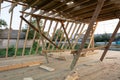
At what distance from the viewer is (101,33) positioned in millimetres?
13977

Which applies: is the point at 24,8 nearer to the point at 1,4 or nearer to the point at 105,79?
the point at 1,4

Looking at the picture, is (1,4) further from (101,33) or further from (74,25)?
(101,33)

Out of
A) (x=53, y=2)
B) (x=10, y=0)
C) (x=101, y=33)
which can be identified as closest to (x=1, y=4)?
(x=10, y=0)

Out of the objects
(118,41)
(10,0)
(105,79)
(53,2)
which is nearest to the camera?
(105,79)

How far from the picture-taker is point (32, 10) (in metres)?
5.00

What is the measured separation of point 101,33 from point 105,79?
11925 millimetres

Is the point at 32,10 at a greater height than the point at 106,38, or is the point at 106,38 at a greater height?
the point at 32,10

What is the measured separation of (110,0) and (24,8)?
3.18 m

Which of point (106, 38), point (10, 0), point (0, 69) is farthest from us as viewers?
point (106, 38)

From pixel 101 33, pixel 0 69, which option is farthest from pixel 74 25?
pixel 101 33

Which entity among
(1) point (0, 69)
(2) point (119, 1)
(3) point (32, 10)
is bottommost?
(1) point (0, 69)

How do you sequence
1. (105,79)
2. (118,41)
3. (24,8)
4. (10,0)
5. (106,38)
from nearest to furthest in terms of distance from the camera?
(105,79) → (10,0) → (24,8) → (118,41) → (106,38)

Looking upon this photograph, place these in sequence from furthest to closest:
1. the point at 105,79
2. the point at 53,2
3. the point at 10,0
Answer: the point at 10,0 < the point at 53,2 < the point at 105,79

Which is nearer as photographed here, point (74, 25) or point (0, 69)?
point (0, 69)
